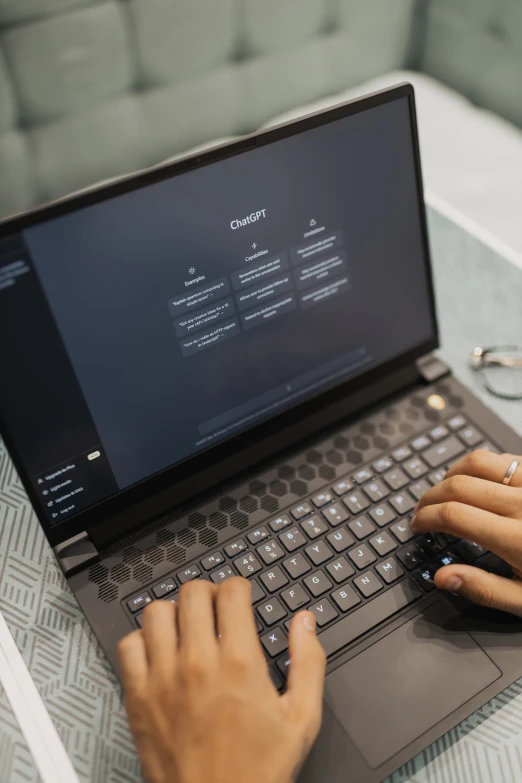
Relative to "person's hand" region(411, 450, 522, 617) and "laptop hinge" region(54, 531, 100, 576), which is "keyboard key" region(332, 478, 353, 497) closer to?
"person's hand" region(411, 450, 522, 617)

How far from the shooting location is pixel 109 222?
1.83 ft

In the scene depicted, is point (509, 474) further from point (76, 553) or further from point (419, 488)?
point (76, 553)

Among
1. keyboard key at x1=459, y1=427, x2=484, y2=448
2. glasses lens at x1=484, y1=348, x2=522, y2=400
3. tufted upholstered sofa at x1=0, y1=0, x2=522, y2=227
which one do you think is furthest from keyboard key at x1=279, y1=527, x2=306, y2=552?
tufted upholstered sofa at x1=0, y1=0, x2=522, y2=227

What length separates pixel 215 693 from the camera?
0.49 meters

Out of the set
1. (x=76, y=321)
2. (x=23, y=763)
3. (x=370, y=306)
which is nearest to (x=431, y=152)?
(x=370, y=306)

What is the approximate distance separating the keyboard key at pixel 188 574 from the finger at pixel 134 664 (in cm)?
9

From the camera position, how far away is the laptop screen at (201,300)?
1.82 ft

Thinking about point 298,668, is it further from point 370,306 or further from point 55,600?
point 370,306

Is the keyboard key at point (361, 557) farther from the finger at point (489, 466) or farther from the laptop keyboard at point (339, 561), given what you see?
the finger at point (489, 466)

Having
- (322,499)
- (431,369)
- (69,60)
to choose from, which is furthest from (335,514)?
(69,60)

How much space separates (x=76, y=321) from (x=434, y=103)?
0.97 meters

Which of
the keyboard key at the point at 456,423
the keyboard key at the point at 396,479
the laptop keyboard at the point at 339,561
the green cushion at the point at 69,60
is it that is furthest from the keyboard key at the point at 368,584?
the green cushion at the point at 69,60

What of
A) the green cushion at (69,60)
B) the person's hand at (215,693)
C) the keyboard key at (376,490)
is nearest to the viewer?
the person's hand at (215,693)

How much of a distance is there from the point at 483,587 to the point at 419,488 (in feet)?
0.42
